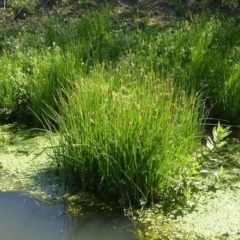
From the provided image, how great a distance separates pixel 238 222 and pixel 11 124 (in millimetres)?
2525

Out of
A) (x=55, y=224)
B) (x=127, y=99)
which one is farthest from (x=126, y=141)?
(x=55, y=224)

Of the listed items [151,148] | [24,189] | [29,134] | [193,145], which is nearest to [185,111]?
[193,145]

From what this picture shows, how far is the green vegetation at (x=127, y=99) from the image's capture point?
371 cm

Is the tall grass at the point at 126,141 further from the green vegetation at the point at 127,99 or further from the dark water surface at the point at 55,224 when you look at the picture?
A: the dark water surface at the point at 55,224

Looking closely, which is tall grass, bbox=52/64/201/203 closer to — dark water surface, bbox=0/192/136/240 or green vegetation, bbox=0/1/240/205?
green vegetation, bbox=0/1/240/205

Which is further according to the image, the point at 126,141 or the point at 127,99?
the point at 127,99

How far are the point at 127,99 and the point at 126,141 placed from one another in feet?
1.22

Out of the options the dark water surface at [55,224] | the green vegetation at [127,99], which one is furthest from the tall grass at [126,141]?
the dark water surface at [55,224]

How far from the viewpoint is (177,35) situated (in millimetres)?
6172

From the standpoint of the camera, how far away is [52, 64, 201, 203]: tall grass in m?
3.68

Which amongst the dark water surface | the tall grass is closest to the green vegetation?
the tall grass

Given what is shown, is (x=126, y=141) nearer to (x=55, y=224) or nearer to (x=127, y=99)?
(x=127, y=99)

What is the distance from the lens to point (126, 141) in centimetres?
368

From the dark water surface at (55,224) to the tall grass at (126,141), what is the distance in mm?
205
